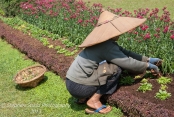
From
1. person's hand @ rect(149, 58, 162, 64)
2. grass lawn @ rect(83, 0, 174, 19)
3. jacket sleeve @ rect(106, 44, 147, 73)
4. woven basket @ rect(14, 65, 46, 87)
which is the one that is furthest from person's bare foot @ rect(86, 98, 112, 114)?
grass lawn @ rect(83, 0, 174, 19)

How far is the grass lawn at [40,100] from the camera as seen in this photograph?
4.43m

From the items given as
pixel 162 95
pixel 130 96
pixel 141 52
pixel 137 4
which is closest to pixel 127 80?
pixel 130 96

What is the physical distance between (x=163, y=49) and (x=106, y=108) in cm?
138

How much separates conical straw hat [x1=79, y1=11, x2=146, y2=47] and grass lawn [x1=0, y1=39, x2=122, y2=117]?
1093 millimetres

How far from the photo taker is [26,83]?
5.14 m

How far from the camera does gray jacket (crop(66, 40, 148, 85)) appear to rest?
151 inches

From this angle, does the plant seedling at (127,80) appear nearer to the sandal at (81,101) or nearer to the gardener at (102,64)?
the gardener at (102,64)

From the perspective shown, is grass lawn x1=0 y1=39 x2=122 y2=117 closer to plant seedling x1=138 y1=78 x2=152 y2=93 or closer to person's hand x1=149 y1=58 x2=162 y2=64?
plant seedling x1=138 y1=78 x2=152 y2=93

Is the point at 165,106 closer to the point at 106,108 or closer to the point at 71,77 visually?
the point at 106,108

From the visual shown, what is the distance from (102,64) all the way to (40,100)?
150 centimetres

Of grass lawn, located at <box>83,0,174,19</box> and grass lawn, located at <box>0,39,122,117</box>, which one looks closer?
grass lawn, located at <box>0,39,122,117</box>

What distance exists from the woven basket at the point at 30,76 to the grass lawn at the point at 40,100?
0.44ft

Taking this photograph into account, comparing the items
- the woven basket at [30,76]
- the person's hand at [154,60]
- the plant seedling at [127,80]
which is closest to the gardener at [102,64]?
the person's hand at [154,60]

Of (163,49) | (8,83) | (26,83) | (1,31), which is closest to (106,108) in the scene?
(163,49)
